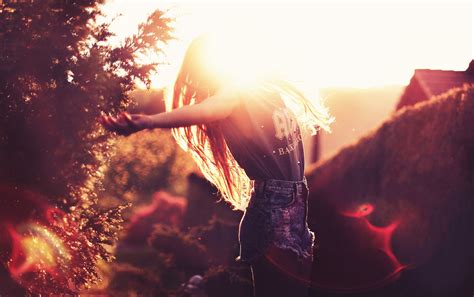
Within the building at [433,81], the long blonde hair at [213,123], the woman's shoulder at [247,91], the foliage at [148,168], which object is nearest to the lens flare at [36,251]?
the long blonde hair at [213,123]

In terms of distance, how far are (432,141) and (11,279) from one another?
Answer: 15.1 ft

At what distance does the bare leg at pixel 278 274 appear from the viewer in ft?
9.61

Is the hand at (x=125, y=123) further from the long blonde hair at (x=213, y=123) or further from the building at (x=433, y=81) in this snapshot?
the building at (x=433, y=81)

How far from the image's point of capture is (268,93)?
3.09m

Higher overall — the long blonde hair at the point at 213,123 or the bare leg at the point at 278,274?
the long blonde hair at the point at 213,123

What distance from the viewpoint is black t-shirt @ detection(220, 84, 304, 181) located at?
2939mm

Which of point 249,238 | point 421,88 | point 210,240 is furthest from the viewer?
point 421,88

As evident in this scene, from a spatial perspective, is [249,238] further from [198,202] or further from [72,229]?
[198,202]

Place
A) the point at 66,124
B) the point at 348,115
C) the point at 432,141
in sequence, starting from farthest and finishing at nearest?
the point at 348,115, the point at 432,141, the point at 66,124

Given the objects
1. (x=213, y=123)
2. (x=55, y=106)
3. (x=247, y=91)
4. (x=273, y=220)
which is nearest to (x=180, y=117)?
(x=247, y=91)

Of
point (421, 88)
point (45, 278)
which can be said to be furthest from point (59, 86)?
point (421, 88)

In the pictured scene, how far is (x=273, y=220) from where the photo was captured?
2.91 m

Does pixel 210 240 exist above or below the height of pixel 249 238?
below

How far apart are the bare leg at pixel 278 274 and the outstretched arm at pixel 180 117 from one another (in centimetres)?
79
